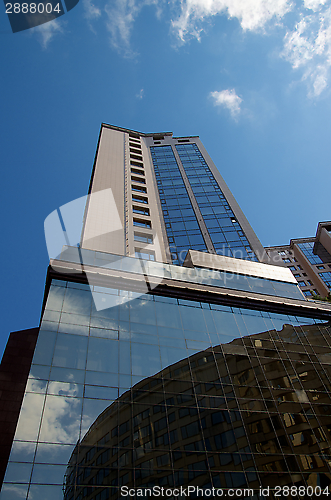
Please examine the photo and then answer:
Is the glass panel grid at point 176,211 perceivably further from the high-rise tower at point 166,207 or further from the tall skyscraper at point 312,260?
the tall skyscraper at point 312,260

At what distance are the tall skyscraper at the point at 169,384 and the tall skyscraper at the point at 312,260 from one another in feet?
154

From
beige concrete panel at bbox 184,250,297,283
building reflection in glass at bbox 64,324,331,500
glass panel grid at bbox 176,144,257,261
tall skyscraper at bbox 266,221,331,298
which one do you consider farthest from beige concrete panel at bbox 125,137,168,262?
tall skyscraper at bbox 266,221,331,298

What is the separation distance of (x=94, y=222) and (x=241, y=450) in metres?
22.7

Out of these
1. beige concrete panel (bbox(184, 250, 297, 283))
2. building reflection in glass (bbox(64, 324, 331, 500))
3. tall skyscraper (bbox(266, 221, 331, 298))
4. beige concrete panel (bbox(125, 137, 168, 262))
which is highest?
tall skyscraper (bbox(266, 221, 331, 298))

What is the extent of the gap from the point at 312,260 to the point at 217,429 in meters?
72.0

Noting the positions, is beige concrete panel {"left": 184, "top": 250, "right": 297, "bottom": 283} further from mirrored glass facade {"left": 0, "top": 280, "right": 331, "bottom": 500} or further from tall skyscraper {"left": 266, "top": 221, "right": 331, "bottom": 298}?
tall skyscraper {"left": 266, "top": 221, "right": 331, "bottom": 298}

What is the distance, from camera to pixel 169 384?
56.4 feet

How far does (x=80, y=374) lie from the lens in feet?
52.8

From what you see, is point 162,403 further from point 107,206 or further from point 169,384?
point 107,206

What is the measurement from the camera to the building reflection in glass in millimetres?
13750

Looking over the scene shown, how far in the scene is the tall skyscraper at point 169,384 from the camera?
13633 millimetres

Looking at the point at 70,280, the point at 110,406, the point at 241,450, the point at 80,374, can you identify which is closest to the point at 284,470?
the point at 241,450

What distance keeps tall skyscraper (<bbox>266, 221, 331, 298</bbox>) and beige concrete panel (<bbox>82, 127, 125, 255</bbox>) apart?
137ft

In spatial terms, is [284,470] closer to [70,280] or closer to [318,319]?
[318,319]
